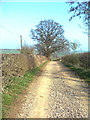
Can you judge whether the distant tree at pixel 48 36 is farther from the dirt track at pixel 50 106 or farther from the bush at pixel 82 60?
the dirt track at pixel 50 106

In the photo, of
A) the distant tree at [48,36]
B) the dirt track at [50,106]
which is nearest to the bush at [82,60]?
the dirt track at [50,106]

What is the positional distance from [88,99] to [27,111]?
2569mm

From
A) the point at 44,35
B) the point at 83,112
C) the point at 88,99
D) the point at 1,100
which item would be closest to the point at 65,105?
the point at 83,112

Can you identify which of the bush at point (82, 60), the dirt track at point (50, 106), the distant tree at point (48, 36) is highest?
the distant tree at point (48, 36)

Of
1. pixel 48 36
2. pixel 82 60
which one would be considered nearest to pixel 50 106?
pixel 82 60

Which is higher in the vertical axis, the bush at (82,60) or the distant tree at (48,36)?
the distant tree at (48,36)

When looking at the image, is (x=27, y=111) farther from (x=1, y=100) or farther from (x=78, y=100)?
A: (x=78, y=100)

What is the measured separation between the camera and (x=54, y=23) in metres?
38.6

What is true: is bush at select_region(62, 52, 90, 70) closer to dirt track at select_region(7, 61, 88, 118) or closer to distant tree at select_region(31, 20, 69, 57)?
dirt track at select_region(7, 61, 88, 118)

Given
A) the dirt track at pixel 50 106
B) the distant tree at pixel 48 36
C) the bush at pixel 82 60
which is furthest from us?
the distant tree at pixel 48 36

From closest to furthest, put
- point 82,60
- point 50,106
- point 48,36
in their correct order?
point 50,106 → point 82,60 → point 48,36

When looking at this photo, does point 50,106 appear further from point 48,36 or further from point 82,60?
point 48,36

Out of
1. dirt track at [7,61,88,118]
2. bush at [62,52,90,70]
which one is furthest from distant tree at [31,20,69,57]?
dirt track at [7,61,88,118]

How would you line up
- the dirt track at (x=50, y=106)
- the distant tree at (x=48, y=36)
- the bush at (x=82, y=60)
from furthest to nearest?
the distant tree at (x=48, y=36) < the bush at (x=82, y=60) < the dirt track at (x=50, y=106)
